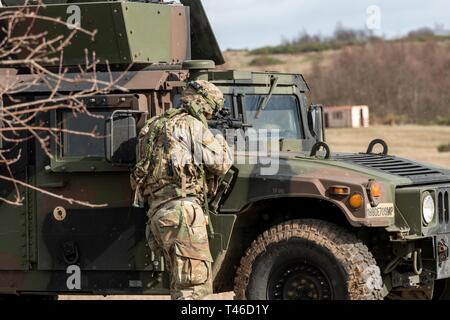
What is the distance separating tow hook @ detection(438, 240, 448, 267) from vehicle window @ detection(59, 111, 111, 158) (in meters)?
2.37

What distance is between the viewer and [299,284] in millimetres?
8422

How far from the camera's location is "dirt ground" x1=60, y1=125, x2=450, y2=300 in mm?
32469

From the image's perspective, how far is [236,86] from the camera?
942 centimetres

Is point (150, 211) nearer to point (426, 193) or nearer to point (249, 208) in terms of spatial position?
point (249, 208)

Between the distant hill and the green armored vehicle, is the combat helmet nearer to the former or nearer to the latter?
the green armored vehicle

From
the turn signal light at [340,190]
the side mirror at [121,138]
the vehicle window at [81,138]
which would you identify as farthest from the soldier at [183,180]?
the turn signal light at [340,190]

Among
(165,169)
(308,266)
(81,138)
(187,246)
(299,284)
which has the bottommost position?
(299,284)

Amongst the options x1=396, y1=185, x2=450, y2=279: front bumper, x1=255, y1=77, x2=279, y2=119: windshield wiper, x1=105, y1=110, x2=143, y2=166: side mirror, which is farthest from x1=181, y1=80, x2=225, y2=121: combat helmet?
x1=396, y1=185, x2=450, y2=279: front bumper

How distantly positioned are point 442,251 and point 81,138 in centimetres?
256

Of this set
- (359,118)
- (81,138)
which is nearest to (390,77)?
(359,118)

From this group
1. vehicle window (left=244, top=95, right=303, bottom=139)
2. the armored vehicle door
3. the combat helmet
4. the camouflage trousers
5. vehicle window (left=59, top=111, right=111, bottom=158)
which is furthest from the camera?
vehicle window (left=244, top=95, right=303, bottom=139)

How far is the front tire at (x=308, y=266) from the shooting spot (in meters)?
8.24

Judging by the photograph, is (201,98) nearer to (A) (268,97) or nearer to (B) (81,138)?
(B) (81,138)

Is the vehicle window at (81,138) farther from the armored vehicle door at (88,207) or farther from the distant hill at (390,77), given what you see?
the distant hill at (390,77)
